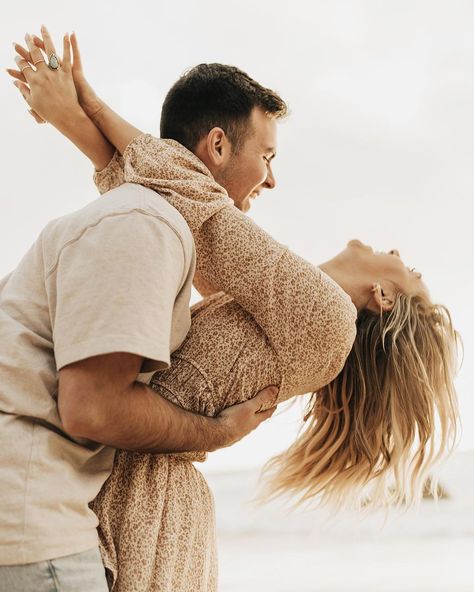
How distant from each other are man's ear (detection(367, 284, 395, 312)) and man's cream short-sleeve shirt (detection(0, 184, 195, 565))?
767 millimetres

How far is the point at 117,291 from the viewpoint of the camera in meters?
1.26

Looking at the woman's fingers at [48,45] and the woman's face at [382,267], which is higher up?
the woman's fingers at [48,45]

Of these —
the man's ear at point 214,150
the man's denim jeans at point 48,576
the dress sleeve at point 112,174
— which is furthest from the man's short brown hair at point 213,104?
the man's denim jeans at point 48,576

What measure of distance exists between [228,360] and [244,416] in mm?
110

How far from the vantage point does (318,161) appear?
6926 millimetres

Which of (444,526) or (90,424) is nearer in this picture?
(90,424)

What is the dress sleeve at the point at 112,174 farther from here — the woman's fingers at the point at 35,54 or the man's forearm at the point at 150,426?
the man's forearm at the point at 150,426

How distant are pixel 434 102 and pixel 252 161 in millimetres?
5218

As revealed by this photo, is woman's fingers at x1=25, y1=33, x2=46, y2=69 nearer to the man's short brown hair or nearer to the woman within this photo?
the woman

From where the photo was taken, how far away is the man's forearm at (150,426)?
1.28 meters

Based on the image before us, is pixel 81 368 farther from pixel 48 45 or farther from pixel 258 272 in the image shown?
pixel 48 45

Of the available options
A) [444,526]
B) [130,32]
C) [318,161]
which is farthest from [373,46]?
[444,526]

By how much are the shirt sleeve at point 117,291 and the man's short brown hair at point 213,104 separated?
0.59 metres

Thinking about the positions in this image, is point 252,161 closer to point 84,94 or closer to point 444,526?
point 84,94
